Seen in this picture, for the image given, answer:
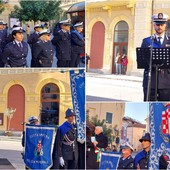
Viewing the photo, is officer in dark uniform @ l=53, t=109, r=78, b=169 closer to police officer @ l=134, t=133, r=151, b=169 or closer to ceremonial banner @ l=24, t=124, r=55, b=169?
ceremonial banner @ l=24, t=124, r=55, b=169

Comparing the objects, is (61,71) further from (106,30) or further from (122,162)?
(122,162)

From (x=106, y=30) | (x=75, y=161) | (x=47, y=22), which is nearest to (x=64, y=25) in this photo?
(x=47, y=22)

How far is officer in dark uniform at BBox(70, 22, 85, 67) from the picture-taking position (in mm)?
3350

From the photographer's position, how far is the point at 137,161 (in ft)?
11.4

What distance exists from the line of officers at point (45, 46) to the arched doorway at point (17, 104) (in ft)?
0.66

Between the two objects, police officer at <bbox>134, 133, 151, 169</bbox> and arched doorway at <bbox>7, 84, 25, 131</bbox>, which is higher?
arched doorway at <bbox>7, 84, 25, 131</bbox>

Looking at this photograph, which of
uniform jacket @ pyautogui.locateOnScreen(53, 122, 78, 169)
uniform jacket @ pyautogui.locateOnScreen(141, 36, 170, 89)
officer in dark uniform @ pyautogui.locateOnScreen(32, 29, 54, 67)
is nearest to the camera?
uniform jacket @ pyautogui.locateOnScreen(141, 36, 170, 89)

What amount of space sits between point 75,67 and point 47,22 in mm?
427

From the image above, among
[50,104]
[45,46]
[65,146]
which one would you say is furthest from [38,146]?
[45,46]

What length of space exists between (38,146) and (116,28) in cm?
115

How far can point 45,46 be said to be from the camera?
334 centimetres

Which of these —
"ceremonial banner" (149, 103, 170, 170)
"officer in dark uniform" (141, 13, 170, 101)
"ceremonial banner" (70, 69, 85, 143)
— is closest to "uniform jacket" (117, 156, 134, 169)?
"ceremonial banner" (149, 103, 170, 170)

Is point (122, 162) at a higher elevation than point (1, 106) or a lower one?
lower

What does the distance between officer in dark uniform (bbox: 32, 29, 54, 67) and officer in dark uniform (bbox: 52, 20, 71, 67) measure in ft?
0.21
